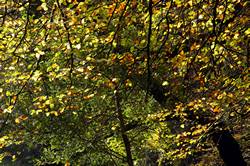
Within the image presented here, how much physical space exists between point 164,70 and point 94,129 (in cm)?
333

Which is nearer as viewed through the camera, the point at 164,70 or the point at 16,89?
the point at 164,70

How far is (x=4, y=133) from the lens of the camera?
12898mm

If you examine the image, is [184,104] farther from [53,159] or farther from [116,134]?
[53,159]

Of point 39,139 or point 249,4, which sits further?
point 39,139

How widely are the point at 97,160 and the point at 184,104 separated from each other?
13.9ft

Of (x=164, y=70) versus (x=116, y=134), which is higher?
(x=164, y=70)

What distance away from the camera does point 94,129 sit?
1307cm

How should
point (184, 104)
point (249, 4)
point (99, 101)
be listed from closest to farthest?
point (249, 4) → point (184, 104) → point (99, 101)

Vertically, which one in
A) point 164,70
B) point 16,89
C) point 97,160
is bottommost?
point 97,160

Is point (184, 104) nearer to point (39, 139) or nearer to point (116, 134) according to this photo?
point (116, 134)

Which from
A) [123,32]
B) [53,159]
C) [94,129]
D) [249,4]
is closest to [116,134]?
[94,129]

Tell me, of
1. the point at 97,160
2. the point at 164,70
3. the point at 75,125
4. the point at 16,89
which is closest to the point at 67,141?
the point at 75,125

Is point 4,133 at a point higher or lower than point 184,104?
higher

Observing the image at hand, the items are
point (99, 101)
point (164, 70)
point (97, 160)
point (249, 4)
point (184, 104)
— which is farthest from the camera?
point (97, 160)
